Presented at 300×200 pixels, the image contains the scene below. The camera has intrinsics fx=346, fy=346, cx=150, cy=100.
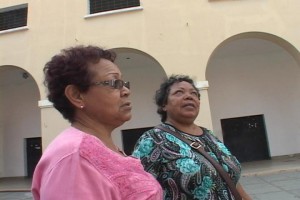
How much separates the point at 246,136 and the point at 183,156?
39.1ft

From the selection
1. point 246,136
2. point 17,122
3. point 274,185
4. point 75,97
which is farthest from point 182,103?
point 17,122

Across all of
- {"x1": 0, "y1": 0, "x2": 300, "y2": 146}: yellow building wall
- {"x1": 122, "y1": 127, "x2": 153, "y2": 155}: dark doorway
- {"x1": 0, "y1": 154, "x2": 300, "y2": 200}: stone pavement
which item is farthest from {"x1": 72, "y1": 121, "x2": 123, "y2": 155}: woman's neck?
{"x1": 122, "y1": 127, "x2": 153, "y2": 155}: dark doorway

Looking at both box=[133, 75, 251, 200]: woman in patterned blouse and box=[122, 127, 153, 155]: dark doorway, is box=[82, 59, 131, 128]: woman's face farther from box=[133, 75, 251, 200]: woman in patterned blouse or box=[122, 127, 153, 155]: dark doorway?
box=[122, 127, 153, 155]: dark doorway

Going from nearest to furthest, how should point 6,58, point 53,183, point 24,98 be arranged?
1. point 53,183
2. point 6,58
3. point 24,98

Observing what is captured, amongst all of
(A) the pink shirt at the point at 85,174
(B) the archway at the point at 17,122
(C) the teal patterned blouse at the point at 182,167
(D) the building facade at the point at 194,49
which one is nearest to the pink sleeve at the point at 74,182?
(A) the pink shirt at the point at 85,174

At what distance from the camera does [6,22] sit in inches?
472

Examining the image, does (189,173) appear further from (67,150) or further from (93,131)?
(67,150)

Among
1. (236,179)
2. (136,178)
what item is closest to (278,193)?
(236,179)

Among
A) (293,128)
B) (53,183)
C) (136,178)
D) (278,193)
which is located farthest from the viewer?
(293,128)

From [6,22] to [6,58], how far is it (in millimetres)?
1529

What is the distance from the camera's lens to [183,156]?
2367 mm

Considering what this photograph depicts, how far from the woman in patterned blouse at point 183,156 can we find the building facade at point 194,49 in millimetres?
7167

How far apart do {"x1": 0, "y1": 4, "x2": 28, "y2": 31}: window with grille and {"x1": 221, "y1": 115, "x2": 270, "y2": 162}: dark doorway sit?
8.31 m

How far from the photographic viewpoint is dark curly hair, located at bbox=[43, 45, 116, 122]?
1.58 m
